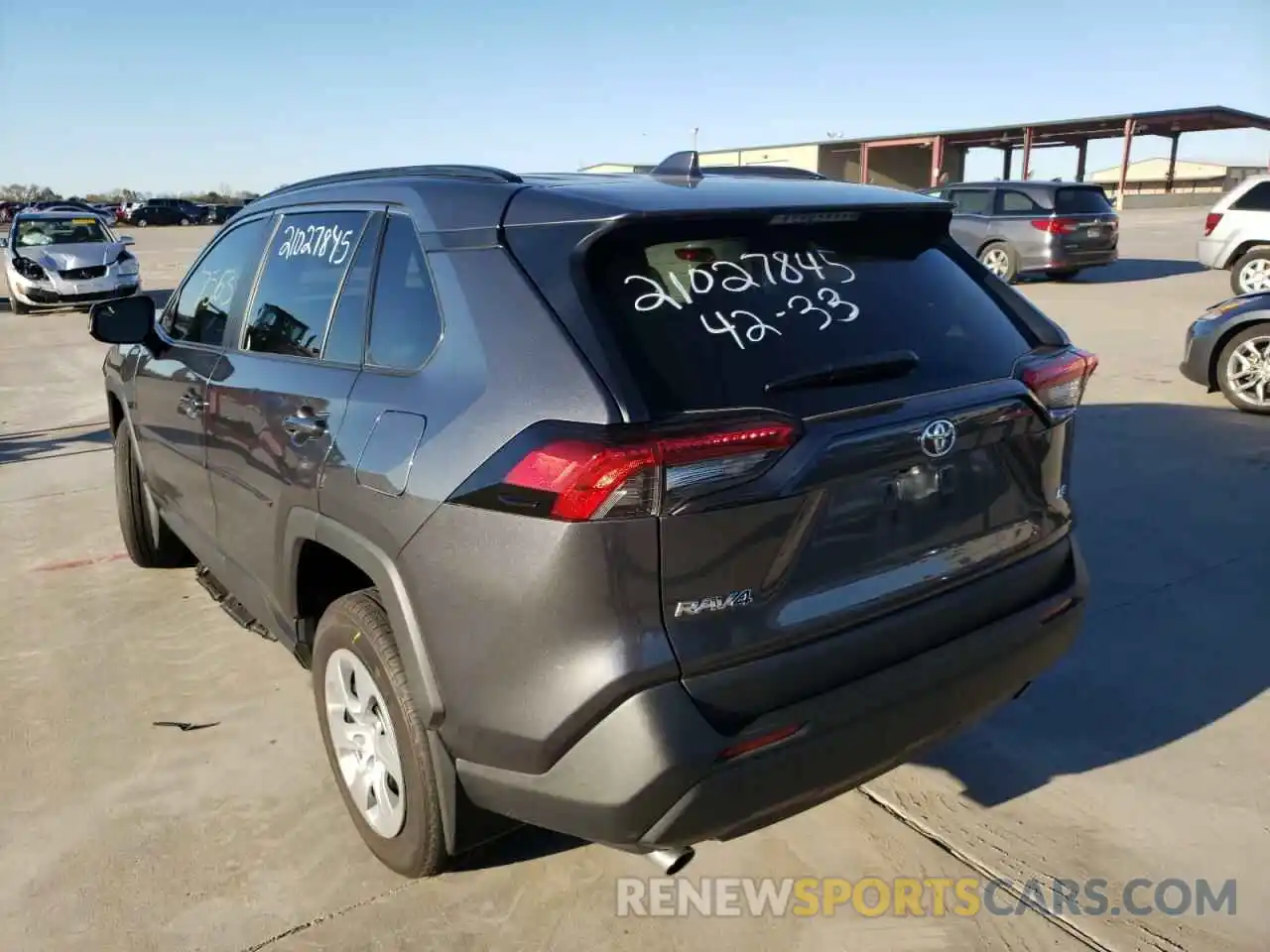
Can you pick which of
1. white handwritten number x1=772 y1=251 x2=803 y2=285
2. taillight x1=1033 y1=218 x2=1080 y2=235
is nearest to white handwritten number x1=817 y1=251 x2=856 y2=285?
white handwritten number x1=772 y1=251 x2=803 y2=285

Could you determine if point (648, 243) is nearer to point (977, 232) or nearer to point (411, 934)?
point (411, 934)

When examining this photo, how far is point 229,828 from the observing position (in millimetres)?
3010

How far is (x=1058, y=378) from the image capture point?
2.68 meters

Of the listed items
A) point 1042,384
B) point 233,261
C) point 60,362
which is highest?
point 233,261

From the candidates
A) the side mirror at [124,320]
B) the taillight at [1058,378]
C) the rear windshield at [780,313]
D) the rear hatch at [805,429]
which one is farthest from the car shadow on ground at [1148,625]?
the side mirror at [124,320]

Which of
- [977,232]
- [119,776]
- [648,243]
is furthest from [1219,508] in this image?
[977,232]

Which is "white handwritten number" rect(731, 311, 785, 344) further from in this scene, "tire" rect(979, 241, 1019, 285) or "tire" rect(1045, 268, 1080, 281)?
"tire" rect(1045, 268, 1080, 281)

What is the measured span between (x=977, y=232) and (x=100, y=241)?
15.4 m

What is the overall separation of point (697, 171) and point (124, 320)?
8.66 ft

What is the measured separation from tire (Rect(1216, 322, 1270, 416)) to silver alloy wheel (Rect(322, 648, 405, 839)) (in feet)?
23.9

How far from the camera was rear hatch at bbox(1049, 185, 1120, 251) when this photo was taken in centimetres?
1603

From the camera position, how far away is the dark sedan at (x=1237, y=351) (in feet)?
24.3

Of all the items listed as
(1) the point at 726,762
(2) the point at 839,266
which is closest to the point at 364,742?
(1) the point at 726,762

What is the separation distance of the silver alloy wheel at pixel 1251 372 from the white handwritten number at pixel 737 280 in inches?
263
